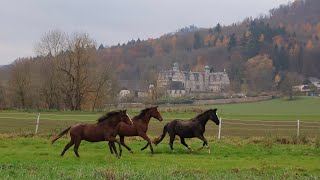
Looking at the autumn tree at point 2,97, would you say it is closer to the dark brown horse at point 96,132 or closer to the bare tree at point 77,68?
the bare tree at point 77,68

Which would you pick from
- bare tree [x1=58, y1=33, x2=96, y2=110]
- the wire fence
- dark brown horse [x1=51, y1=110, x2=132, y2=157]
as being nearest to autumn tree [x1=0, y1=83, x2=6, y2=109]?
bare tree [x1=58, y1=33, x2=96, y2=110]

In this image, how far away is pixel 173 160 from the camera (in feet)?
52.0

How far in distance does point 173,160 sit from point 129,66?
15453 centimetres

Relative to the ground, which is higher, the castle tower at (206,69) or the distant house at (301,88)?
the castle tower at (206,69)

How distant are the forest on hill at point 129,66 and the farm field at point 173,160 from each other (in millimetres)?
40426

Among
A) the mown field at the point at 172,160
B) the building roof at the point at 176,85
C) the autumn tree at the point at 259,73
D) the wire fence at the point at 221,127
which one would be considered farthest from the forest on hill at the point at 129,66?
the mown field at the point at 172,160

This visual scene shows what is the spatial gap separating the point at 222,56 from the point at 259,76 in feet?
142

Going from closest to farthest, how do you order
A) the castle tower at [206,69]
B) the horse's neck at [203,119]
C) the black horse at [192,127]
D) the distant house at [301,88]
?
the black horse at [192,127], the horse's neck at [203,119], the distant house at [301,88], the castle tower at [206,69]

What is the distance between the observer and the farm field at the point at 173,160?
1170 centimetres

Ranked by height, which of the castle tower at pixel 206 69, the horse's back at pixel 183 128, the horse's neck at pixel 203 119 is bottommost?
the horse's back at pixel 183 128

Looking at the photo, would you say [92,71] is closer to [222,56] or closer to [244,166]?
[244,166]

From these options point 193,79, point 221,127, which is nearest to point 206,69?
point 193,79

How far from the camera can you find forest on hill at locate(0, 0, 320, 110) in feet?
208

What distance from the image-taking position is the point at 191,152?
18828mm
